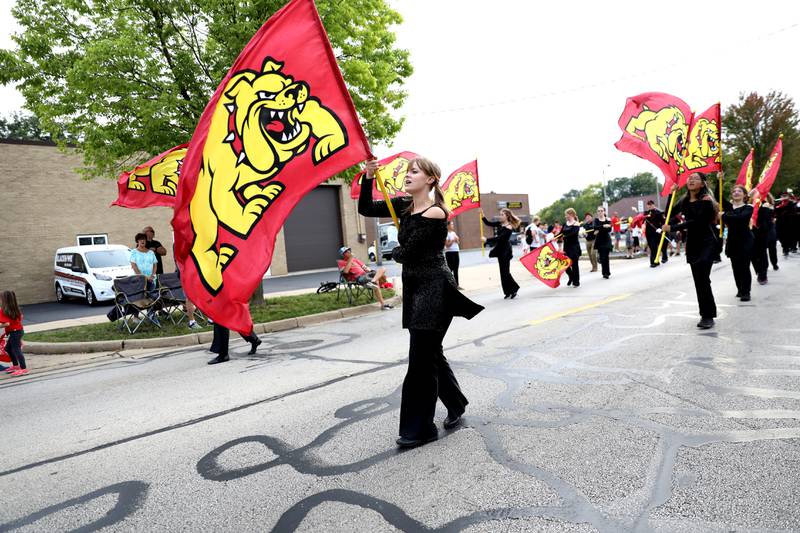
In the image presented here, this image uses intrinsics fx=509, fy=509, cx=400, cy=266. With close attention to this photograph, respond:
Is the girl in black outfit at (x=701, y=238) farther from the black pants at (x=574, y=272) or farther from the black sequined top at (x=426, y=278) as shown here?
the black pants at (x=574, y=272)

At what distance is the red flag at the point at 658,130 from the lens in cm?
858

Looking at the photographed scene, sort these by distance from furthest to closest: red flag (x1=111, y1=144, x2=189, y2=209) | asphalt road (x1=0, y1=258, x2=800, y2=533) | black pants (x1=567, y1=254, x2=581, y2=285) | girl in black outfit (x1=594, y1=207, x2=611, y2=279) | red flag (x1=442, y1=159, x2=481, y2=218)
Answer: girl in black outfit (x1=594, y1=207, x2=611, y2=279)
black pants (x1=567, y1=254, x2=581, y2=285)
red flag (x1=442, y1=159, x2=481, y2=218)
red flag (x1=111, y1=144, x2=189, y2=209)
asphalt road (x1=0, y1=258, x2=800, y2=533)

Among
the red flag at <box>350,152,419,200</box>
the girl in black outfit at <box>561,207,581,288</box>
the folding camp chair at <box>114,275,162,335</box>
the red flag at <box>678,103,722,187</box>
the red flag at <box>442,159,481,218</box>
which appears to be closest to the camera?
the red flag at <box>678,103,722,187</box>

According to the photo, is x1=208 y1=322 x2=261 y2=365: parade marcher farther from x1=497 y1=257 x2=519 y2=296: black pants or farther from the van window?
the van window

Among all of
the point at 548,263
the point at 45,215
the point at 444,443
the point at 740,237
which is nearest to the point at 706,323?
the point at 740,237

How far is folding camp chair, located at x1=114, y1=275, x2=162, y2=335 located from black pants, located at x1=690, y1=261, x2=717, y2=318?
30.2 feet

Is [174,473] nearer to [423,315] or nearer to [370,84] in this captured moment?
[423,315]

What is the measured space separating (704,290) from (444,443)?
5.21 m

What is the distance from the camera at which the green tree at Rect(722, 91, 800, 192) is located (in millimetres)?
38438

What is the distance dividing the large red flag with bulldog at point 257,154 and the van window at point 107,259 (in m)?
15.3

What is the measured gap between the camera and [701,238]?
700 cm

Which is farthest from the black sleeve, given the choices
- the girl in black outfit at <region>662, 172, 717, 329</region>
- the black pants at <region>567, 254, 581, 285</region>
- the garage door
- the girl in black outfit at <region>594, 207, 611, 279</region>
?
the garage door

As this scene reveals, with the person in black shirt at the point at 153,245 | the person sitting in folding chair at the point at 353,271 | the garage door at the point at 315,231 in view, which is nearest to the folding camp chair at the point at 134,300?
the person in black shirt at the point at 153,245

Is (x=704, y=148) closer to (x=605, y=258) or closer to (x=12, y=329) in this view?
(x=605, y=258)
